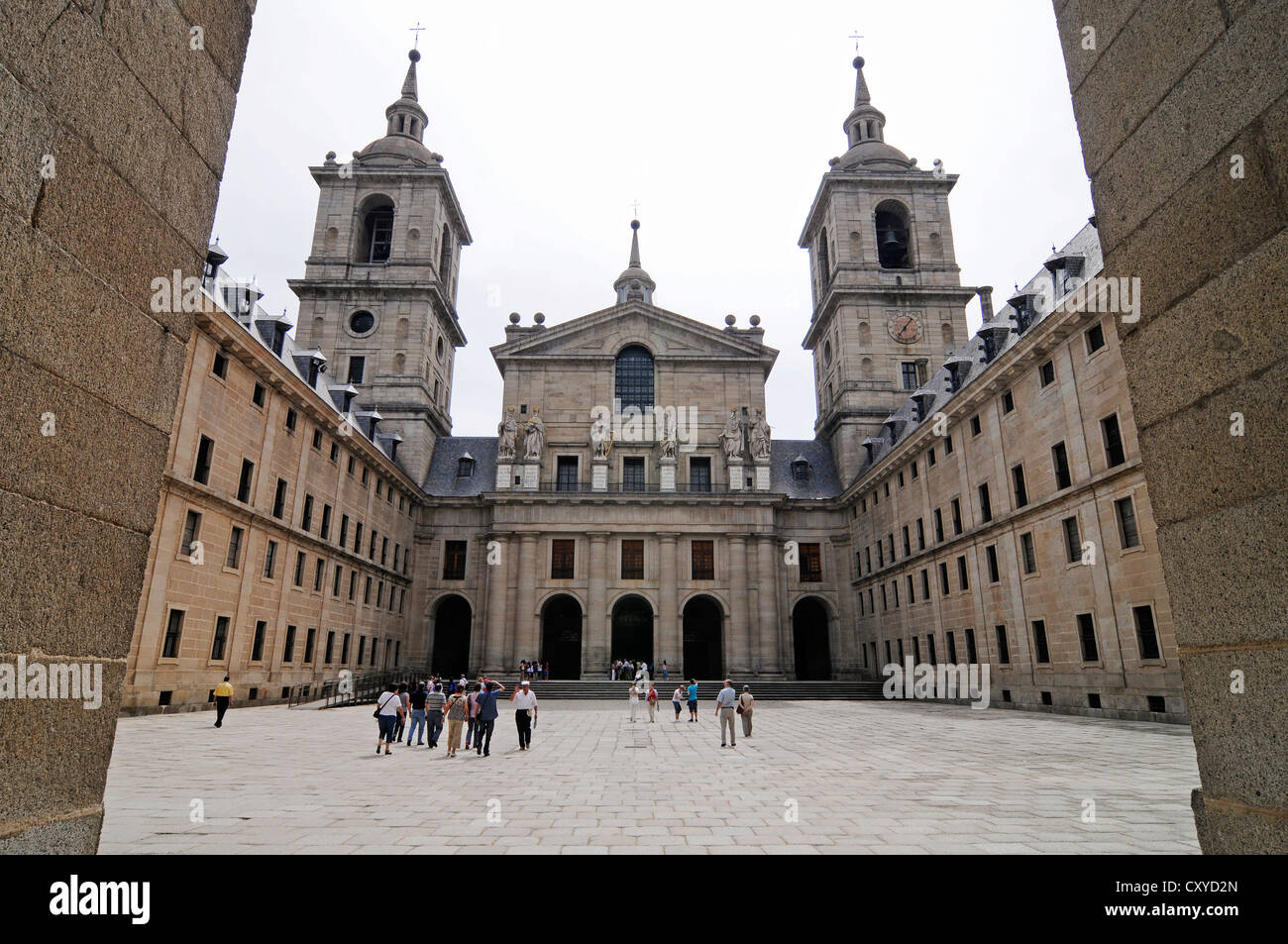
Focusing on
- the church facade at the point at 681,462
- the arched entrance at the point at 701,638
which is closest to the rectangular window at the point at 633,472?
the church facade at the point at 681,462

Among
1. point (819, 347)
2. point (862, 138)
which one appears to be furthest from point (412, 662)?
point (862, 138)

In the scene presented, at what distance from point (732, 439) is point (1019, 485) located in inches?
862

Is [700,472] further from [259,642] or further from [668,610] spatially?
[259,642]

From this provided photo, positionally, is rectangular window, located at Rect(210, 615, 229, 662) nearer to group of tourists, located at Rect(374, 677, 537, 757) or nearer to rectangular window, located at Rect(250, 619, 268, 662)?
rectangular window, located at Rect(250, 619, 268, 662)

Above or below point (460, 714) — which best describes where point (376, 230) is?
above

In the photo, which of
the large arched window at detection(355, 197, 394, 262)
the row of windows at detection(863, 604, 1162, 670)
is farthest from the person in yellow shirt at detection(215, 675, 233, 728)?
the large arched window at detection(355, 197, 394, 262)

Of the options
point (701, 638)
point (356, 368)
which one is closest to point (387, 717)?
point (701, 638)

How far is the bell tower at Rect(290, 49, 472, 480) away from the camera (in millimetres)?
50909

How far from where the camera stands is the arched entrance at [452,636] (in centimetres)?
4880

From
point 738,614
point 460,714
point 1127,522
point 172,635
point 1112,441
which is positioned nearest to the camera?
point 460,714

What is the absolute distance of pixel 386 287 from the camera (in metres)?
52.1

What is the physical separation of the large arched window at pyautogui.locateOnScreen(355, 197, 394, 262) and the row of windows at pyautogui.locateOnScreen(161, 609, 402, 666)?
30640mm
